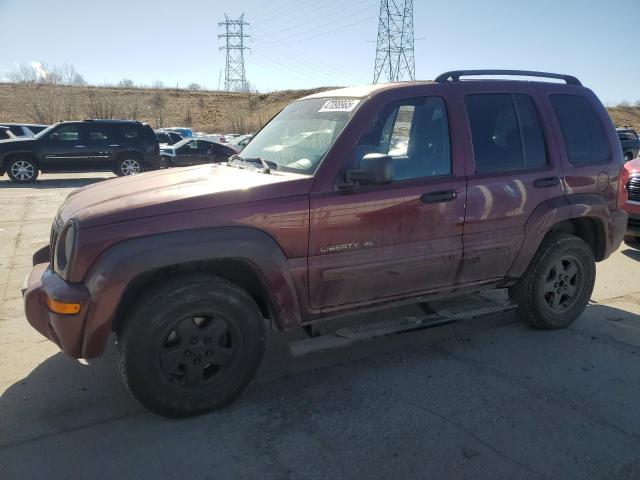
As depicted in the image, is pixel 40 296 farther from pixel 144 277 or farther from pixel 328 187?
pixel 328 187

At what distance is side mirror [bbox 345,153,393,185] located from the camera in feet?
10.1

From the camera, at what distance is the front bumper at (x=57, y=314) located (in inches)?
108

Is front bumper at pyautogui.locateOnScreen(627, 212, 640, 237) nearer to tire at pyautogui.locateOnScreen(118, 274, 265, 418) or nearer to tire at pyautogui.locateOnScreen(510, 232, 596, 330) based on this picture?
tire at pyautogui.locateOnScreen(510, 232, 596, 330)

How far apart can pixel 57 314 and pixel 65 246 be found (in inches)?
15.8

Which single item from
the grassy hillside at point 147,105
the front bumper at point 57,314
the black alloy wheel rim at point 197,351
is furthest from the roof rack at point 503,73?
the grassy hillside at point 147,105

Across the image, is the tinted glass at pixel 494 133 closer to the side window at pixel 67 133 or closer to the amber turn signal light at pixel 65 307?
the amber turn signal light at pixel 65 307

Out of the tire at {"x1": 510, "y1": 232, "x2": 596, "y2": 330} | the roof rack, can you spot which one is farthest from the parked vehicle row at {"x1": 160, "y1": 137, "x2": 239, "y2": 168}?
the tire at {"x1": 510, "y1": 232, "x2": 596, "y2": 330}

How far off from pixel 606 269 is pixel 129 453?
19.8ft

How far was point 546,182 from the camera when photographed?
4.04 m

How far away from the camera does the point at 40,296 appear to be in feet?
9.58

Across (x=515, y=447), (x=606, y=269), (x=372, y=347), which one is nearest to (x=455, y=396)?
(x=515, y=447)

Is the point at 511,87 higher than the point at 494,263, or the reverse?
the point at 511,87

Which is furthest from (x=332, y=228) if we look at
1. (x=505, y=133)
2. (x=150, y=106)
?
(x=150, y=106)

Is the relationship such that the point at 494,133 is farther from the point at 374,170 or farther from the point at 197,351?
the point at 197,351
